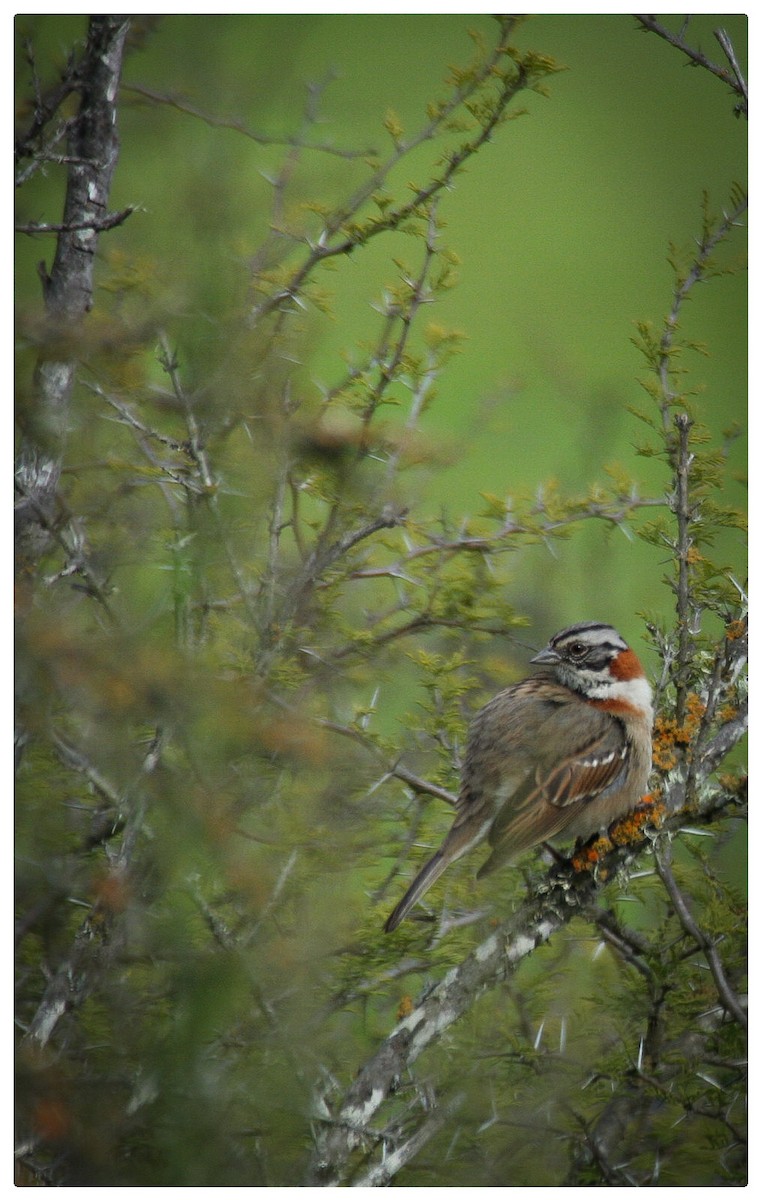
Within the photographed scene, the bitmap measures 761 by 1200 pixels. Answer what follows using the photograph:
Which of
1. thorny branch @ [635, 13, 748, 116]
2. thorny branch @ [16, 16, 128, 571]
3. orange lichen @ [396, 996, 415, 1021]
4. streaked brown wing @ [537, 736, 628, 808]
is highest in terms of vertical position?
thorny branch @ [635, 13, 748, 116]

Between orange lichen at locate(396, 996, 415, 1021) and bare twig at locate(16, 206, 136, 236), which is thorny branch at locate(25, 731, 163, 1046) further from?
bare twig at locate(16, 206, 136, 236)

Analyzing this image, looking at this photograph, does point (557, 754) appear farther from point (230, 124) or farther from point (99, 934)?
point (230, 124)

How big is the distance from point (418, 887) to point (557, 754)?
45 cm

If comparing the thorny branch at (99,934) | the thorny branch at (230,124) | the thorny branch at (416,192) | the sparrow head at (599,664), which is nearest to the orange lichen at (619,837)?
the sparrow head at (599,664)

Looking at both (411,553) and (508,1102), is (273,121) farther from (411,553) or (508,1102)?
(508,1102)

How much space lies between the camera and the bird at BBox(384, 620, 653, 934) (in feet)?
9.70

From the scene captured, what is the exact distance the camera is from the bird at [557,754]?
2.96m

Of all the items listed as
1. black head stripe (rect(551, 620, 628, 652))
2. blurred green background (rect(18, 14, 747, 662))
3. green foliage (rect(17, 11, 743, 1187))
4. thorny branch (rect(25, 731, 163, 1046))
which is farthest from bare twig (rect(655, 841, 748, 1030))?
thorny branch (rect(25, 731, 163, 1046))

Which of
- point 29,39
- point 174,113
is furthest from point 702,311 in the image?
point 29,39

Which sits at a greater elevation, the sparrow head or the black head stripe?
the black head stripe

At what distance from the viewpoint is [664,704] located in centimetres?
312

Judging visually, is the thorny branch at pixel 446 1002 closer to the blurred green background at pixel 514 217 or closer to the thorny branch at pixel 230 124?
the blurred green background at pixel 514 217

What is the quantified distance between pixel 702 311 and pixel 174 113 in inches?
52.2

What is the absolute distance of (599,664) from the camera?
3.07m
